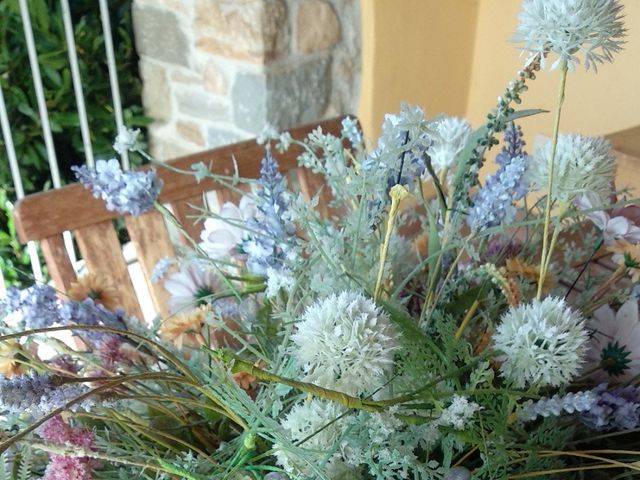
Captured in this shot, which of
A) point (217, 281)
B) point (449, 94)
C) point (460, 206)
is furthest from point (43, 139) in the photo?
point (460, 206)

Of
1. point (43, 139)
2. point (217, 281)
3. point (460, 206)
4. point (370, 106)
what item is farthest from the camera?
point (43, 139)

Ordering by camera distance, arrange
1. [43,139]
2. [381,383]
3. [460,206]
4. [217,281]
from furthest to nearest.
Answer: [43,139], [217,281], [460,206], [381,383]

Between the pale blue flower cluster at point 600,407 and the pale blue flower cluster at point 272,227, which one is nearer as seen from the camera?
the pale blue flower cluster at point 600,407

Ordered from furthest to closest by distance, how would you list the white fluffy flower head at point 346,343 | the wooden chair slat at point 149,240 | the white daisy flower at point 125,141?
the wooden chair slat at point 149,240
the white daisy flower at point 125,141
the white fluffy flower head at point 346,343

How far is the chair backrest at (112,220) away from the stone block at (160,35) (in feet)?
3.56

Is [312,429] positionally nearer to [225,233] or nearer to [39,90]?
[225,233]

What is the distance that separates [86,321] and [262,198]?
0.60 ft

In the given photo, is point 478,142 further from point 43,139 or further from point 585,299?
point 43,139

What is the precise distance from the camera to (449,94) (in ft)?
7.73

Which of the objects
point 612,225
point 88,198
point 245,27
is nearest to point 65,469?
point 612,225

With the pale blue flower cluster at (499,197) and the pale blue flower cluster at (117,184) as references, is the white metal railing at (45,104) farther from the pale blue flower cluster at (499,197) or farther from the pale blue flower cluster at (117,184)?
the pale blue flower cluster at (499,197)

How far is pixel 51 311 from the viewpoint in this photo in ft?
1.92

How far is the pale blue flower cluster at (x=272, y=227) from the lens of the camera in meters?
0.60

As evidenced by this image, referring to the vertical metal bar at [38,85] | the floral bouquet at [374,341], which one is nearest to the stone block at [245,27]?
the vertical metal bar at [38,85]
